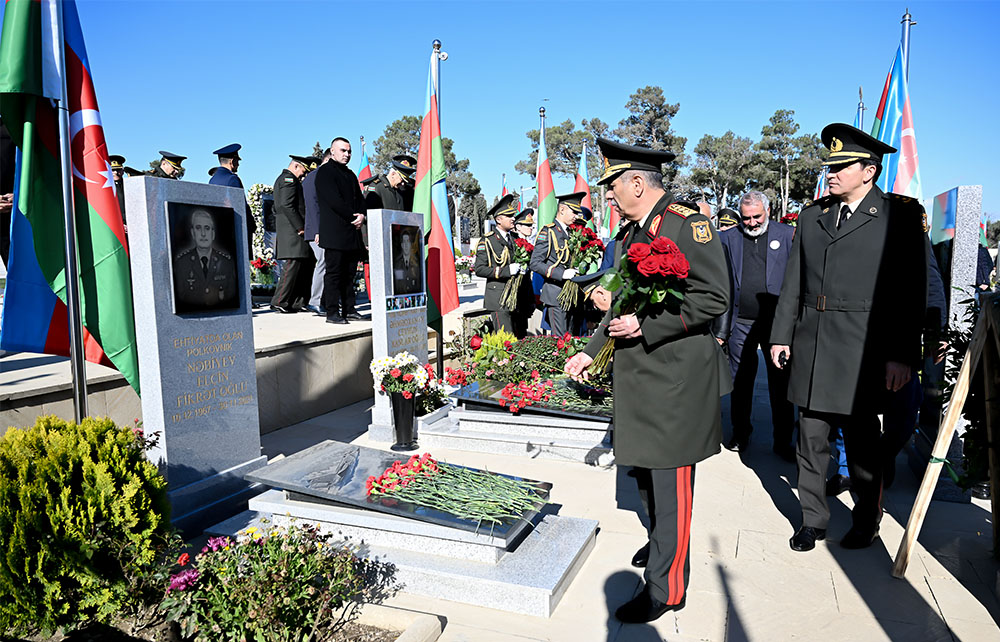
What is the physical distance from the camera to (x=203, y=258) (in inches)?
165

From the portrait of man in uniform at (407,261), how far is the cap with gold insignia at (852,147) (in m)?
3.90

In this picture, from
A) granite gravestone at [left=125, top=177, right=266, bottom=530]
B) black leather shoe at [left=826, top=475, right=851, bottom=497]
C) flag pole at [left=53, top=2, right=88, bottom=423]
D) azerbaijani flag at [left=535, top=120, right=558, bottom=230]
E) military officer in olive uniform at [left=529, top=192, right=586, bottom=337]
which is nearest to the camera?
flag pole at [left=53, top=2, right=88, bottom=423]

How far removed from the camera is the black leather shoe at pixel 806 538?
3.74 m

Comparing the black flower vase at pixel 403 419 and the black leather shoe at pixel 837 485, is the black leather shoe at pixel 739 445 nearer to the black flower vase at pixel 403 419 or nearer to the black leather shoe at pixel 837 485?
the black leather shoe at pixel 837 485

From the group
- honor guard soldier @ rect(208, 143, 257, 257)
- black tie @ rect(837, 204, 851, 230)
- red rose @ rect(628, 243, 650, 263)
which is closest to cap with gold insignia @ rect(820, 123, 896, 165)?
black tie @ rect(837, 204, 851, 230)

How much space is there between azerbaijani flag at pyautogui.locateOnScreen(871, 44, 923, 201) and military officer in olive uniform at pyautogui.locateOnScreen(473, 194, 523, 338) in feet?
14.6

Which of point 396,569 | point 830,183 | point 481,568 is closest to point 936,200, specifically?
point 830,183

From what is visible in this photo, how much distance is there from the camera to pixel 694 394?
2.89m

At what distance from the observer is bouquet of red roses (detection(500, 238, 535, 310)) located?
8672mm

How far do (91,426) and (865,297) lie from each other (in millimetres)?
4109

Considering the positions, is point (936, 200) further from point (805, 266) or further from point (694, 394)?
point (694, 394)

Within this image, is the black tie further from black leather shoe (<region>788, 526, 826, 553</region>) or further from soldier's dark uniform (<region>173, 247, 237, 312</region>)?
soldier's dark uniform (<region>173, 247, 237, 312</region>)

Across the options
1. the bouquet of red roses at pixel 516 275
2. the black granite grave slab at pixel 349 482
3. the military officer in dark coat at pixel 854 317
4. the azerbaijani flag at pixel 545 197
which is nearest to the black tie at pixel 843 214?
the military officer in dark coat at pixel 854 317

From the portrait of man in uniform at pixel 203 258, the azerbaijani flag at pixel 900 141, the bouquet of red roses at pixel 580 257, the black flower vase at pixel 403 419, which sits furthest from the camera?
the bouquet of red roses at pixel 580 257
